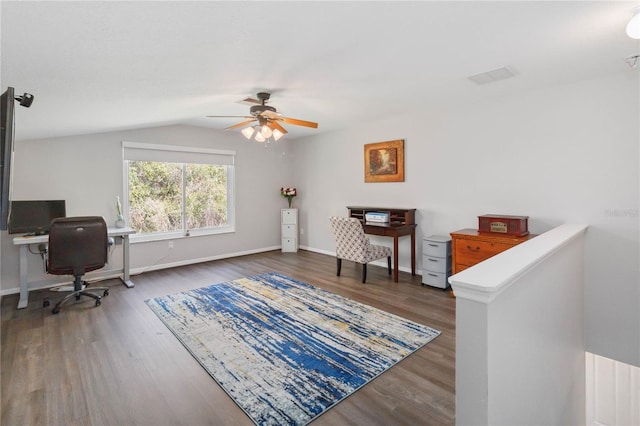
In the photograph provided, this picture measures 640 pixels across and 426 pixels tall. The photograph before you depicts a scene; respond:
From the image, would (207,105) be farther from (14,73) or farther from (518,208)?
(518,208)

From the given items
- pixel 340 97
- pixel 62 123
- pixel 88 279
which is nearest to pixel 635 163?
pixel 340 97

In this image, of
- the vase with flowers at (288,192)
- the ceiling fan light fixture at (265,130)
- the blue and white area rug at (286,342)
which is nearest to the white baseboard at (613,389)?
the blue and white area rug at (286,342)

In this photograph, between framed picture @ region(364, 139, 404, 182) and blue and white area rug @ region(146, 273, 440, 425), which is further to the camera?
framed picture @ region(364, 139, 404, 182)

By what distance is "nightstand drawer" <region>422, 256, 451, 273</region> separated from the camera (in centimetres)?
391

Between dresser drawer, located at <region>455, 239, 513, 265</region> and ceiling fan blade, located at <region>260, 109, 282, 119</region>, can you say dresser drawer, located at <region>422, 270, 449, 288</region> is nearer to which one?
dresser drawer, located at <region>455, 239, 513, 265</region>

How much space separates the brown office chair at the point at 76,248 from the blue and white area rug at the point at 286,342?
2.60 ft

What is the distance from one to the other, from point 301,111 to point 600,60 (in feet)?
10.2

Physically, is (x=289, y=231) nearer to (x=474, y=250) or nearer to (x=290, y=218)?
(x=290, y=218)

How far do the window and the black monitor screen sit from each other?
0.88m

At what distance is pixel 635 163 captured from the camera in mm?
2844

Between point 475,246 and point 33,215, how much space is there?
5456 millimetres

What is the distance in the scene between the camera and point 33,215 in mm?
3867

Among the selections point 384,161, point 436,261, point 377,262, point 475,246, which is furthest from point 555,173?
point 377,262

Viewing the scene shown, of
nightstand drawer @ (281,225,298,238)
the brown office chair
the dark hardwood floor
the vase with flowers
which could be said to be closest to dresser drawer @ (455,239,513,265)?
the dark hardwood floor
